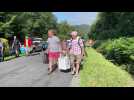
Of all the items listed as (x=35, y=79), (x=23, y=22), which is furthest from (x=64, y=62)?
(x=23, y=22)

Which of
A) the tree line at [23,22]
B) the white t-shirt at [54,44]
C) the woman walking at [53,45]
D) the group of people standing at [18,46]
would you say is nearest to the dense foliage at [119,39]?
the tree line at [23,22]

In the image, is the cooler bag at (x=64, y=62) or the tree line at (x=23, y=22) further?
the tree line at (x=23, y=22)

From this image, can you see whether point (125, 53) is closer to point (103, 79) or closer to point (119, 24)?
point (103, 79)

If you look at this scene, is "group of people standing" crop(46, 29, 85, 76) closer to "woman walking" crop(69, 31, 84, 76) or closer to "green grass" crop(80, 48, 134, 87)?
"woman walking" crop(69, 31, 84, 76)

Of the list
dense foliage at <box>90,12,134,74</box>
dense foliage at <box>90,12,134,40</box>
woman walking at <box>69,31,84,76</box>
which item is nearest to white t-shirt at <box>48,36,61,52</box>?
woman walking at <box>69,31,84,76</box>

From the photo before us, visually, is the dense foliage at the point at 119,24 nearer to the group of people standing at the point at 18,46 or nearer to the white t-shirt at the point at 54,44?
the group of people standing at the point at 18,46

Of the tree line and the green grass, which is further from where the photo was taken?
the tree line

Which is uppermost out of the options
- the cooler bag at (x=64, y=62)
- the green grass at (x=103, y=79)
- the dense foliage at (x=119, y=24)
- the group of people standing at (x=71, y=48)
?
the dense foliage at (x=119, y=24)

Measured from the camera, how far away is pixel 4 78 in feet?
52.9

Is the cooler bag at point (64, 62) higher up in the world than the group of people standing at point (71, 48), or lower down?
lower down
